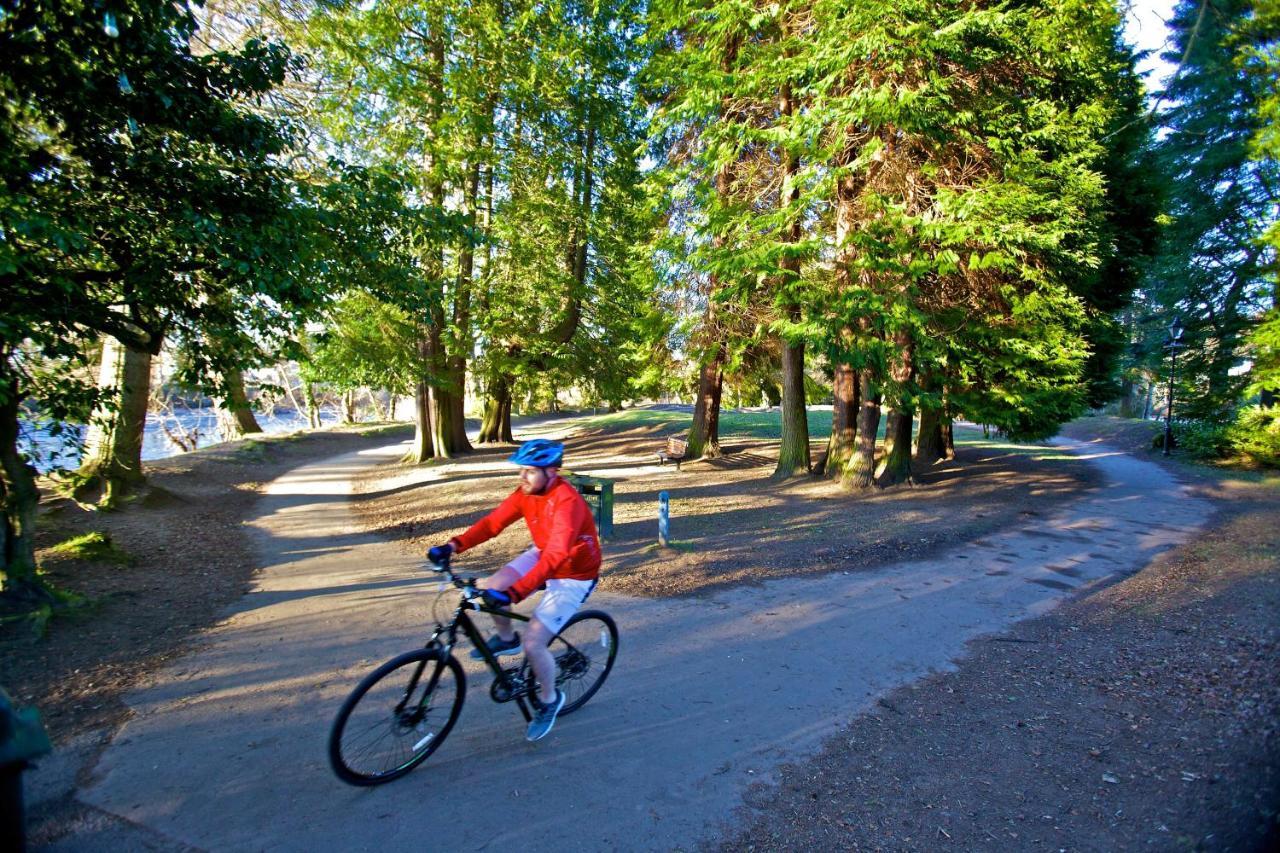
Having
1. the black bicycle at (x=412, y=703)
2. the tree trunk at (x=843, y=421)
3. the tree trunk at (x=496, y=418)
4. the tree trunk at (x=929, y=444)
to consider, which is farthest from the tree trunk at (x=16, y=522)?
the tree trunk at (x=929, y=444)

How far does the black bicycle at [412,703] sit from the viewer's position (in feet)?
11.2

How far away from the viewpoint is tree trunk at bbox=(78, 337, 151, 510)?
417 inches

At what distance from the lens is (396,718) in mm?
3637

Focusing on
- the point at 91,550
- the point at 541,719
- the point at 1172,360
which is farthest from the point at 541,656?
the point at 1172,360

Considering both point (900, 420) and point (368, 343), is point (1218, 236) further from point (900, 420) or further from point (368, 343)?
point (368, 343)

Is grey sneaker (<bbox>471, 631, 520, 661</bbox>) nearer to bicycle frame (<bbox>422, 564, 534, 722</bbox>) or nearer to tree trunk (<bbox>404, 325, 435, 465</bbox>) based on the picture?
bicycle frame (<bbox>422, 564, 534, 722</bbox>)

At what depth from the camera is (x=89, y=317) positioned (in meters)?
5.55

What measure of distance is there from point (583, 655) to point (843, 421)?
490 inches

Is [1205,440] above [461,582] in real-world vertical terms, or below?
below

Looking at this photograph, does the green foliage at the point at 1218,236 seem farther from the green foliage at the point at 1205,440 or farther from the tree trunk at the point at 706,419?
the tree trunk at the point at 706,419

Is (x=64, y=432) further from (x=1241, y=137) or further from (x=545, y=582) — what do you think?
(x=1241, y=137)

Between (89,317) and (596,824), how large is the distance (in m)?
5.97

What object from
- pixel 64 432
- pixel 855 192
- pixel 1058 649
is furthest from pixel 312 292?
pixel 855 192

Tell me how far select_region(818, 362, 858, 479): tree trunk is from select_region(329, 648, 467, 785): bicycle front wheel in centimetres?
1301
